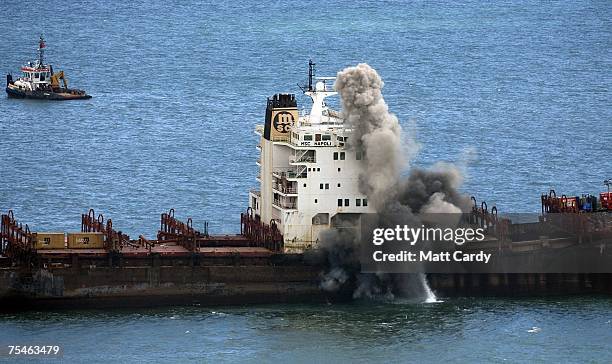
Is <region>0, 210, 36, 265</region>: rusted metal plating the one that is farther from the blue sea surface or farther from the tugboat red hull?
the tugboat red hull

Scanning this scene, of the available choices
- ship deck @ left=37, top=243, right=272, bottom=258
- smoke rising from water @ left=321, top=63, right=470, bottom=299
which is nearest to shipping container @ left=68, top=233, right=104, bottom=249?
ship deck @ left=37, top=243, right=272, bottom=258

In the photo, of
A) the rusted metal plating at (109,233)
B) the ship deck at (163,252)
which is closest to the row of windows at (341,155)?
the ship deck at (163,252)

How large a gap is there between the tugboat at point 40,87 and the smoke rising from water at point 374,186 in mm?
81778

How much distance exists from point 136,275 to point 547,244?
65.4 ft

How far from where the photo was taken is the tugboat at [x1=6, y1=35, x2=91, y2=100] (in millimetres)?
178000

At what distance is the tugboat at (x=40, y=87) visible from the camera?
178000 millimetres

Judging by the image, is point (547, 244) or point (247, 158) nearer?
point (547, 244)

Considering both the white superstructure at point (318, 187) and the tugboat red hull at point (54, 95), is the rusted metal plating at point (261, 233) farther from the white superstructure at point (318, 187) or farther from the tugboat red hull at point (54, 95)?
the tugboat red hull at point (54, 95)

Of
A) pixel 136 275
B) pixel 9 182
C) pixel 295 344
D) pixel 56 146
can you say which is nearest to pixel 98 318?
pixel 136 275

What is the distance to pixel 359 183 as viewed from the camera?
98.3m

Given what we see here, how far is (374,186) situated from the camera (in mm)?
97688

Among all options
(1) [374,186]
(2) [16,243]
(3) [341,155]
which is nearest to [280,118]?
(3) [341,155]

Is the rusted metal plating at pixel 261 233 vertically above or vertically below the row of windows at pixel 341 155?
below

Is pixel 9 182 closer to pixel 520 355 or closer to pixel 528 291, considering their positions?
pixel 528 291
